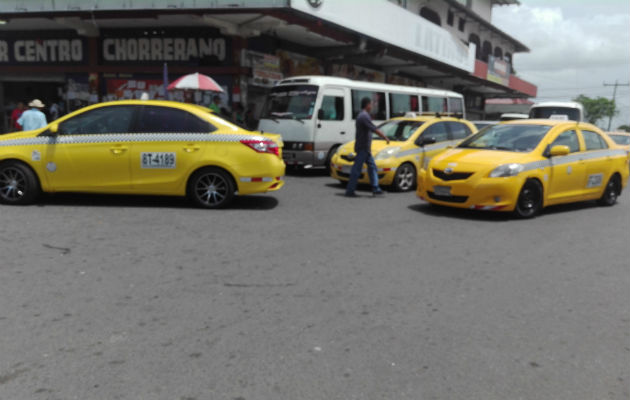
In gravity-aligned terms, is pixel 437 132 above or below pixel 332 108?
below

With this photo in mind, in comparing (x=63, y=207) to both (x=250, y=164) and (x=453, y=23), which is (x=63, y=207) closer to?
(x=250, y=164)

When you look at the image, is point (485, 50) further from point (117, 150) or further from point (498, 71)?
point (117, 150)

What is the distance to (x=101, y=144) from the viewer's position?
7641 millimetres

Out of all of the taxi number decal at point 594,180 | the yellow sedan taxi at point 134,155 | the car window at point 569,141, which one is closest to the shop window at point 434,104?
the taxi number decal at point 594,180

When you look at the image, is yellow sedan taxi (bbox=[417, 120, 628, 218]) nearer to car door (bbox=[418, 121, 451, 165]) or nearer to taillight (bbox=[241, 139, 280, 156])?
car door (bbox=[418, 121, 451, 165])

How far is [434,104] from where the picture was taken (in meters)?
17.2

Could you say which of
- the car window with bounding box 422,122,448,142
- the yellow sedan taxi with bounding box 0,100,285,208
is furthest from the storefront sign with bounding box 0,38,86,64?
the car window with bounding box 422,122,448,142

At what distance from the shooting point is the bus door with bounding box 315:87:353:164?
1327 cm

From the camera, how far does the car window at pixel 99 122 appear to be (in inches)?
304

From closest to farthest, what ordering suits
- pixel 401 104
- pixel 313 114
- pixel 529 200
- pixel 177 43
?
pixel 529 200, pixel 313 114, pixel 401 104, pixel 177 43

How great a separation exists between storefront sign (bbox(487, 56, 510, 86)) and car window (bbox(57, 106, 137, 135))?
29.9m

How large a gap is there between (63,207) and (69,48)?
13264mm

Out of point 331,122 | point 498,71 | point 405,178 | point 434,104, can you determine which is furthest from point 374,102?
point 498,71

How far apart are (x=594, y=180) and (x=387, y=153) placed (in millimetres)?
3785
